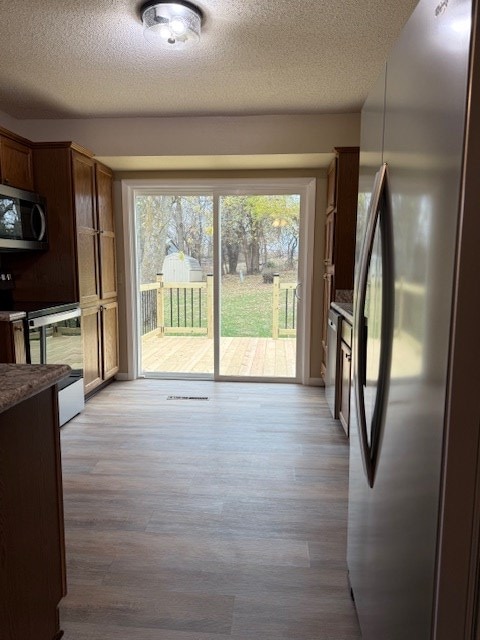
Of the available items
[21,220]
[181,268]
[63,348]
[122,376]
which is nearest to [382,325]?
[63,348]

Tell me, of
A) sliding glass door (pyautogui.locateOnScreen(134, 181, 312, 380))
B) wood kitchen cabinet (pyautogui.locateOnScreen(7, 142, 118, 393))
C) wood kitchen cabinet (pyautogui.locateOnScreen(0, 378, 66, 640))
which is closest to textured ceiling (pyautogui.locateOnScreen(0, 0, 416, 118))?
wood kitchen cabinet (pyautogui.locateOnScreen(7, 142, 118, 393))

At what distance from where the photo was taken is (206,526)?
2064mm

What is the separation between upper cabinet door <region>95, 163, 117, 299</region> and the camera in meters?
3.97

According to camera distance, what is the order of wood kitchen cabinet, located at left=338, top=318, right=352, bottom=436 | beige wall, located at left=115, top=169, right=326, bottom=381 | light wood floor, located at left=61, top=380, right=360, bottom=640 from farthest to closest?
beige wall, located at left=115, top=169, right=326, bottom=381
wood kitchen cabinet, located at left=338, top=318, right=352, bottom=436
light wood floor, located at left=61, top=380, right=360, bottom=640

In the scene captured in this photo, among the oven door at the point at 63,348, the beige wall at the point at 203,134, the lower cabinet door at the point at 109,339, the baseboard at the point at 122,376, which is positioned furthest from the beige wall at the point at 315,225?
the oven door at the point at 63,348

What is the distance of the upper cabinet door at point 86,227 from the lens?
353cm

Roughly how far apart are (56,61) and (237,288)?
8.19ft

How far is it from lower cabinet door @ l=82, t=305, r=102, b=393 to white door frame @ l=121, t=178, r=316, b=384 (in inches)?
24.1

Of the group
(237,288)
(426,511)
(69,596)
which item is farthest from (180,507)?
(237,288)


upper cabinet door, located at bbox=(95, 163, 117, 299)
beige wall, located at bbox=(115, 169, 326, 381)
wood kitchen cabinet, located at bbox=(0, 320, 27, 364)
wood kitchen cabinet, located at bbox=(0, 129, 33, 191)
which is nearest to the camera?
wood kitchen cabinet, located at bbox=(0, 320, 27, 364)

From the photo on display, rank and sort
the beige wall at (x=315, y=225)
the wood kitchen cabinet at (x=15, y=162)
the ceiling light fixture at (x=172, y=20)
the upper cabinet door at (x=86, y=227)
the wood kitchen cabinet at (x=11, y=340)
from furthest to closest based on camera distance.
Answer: the beige wall at (x=315, y=225), the upper cabinet door at (x=86, y=227), the wood kitchen cabinet at (x=15, y=162), the wood kitchen cabinet at (x=11, y=340), the ceiling light fixture at (x=172, y=20)

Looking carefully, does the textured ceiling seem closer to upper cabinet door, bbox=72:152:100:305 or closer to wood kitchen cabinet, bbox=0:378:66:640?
upper cabinet door, bbox=72:152:100:305

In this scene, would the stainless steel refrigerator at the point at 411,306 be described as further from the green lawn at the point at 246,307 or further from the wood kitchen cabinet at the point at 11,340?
the green lawn at the point at 246,307

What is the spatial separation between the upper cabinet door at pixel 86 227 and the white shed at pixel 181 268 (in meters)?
0.95
